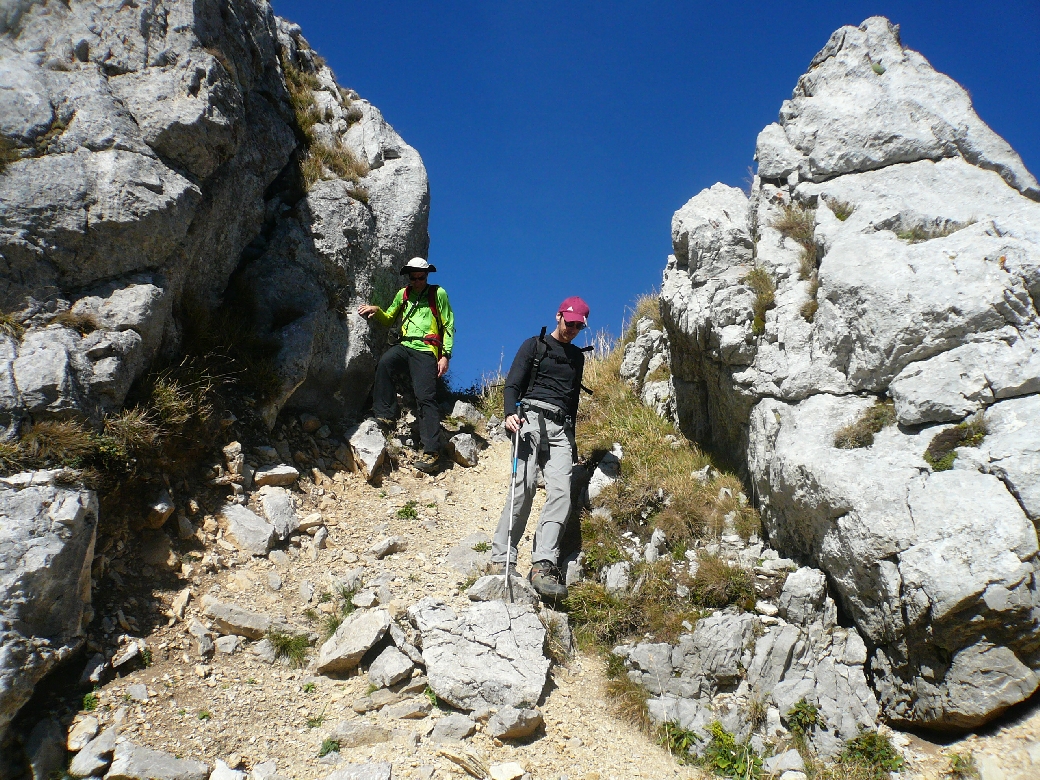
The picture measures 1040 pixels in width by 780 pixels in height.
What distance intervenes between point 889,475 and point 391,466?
6829mm

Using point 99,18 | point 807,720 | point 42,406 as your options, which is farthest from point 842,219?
point 99,18

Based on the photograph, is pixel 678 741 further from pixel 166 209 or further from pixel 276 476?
pixel 166 209

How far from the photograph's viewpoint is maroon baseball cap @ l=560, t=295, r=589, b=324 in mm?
8742

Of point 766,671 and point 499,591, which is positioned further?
point 499,591

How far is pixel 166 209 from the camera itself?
308 inches

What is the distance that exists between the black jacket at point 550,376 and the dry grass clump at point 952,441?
4122 millimetres

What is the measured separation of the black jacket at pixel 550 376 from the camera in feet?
28.5

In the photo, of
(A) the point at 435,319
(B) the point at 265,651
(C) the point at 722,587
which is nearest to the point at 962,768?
(C) the point at 722,587

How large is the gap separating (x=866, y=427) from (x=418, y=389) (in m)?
6.32

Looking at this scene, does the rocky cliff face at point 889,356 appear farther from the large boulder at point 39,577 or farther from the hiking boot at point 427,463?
the large boulder at point 39,577

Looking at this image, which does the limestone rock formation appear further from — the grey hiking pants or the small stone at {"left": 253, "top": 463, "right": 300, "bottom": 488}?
the small stone at {"left": 253, "top": 463, "right": 300, "bottom": 488}

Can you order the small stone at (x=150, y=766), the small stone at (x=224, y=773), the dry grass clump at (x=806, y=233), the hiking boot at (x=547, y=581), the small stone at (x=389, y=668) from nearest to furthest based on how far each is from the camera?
1. the small stone at (x=150, y=766)
2. the small stone at (x=224, y=773)
3. the small stone at (x=389, y=668)
4. the hiking boot at (x=547, y=581)
5. the dry grass clump at (x=806, y=233)

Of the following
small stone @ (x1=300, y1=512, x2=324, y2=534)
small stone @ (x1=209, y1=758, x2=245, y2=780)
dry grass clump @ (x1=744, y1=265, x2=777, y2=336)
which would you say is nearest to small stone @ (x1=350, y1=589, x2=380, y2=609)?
small stone @ (x1=300, y1=512, x2=324, y2=534)

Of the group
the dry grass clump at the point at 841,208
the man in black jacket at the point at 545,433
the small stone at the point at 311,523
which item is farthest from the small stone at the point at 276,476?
the dry grass clump at the point at 841,208
